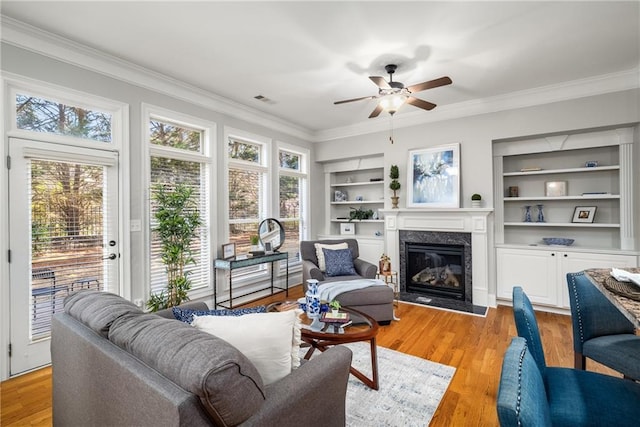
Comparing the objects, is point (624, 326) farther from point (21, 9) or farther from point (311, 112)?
point (21, 9)

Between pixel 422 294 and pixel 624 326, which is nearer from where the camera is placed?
pixel 624 326

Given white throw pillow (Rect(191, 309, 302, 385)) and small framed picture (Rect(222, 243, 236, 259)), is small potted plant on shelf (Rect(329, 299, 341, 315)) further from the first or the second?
small framed picture (Rect(222, 243, 236, 259))

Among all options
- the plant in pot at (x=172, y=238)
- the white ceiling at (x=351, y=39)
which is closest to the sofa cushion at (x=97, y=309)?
the plant in pot at (x=172, y=238)

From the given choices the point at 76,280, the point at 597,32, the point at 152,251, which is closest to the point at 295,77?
the point at 152,251

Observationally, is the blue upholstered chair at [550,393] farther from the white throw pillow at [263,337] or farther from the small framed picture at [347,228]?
the small framed picture at [347,228]

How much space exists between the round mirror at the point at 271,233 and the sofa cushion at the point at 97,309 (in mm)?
2929

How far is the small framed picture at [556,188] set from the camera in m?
4.11

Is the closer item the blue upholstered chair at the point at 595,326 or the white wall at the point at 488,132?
the blue upholstered chair at the point at 595,326

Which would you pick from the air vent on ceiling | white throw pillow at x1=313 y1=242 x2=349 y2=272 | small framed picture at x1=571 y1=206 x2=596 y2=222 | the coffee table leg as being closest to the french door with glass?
the air vent on ceiling

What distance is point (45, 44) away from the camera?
2.62 m

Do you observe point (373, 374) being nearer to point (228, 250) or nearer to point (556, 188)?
point (228, 250)

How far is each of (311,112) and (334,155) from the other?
118 centimetres

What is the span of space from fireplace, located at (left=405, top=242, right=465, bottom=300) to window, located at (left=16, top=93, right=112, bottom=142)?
4.19m

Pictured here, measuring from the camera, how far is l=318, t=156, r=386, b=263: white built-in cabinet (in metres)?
5.46
